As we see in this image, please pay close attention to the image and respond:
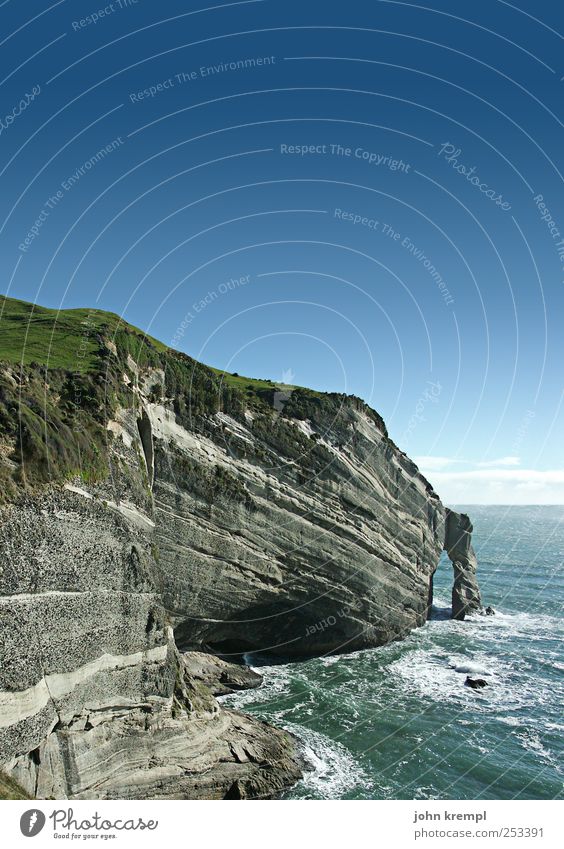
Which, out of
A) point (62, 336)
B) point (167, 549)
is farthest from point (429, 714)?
point (62, 336)

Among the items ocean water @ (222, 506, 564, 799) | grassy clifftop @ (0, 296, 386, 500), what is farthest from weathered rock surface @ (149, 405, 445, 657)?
ocean water @ (222, 506, 564, 799)

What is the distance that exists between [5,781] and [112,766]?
553cm

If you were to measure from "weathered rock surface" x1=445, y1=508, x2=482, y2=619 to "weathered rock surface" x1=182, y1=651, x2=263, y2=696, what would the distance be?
33657 millimetres

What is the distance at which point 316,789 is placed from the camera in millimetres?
25125

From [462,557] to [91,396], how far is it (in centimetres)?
5302

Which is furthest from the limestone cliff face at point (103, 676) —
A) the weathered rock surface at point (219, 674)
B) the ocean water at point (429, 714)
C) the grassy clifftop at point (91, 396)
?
the weathered rock surface at point (219, 674)

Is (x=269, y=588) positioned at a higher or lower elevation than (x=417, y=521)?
lower

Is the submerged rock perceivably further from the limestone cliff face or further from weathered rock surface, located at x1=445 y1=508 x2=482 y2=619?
weathered rock surface, located at x1=445 y1=508 x2=482 y2=619

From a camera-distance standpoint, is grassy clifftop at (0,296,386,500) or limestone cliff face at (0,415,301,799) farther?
grassy clifftop at (0,296,386,500)

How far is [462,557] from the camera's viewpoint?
64.3m

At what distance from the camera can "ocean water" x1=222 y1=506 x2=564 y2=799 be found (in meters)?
26.8

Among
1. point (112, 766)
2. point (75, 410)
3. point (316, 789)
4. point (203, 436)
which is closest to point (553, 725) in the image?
point (316, 789)

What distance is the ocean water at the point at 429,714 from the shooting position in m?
26.8
